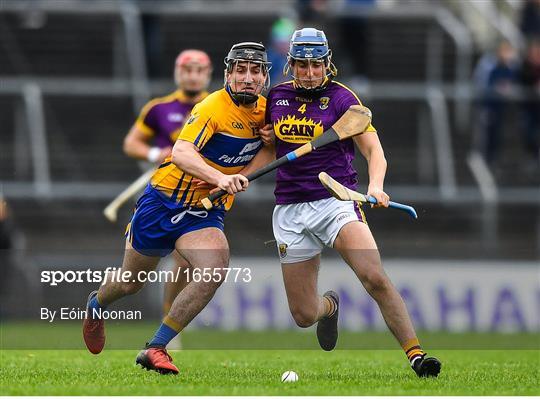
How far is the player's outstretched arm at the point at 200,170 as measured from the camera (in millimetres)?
8977

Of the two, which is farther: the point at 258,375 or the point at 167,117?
the point at 167,117

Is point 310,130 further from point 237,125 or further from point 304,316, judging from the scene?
point 304,316

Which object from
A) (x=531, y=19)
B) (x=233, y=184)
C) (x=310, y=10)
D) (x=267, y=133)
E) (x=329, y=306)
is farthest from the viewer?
(x=531, y=19)

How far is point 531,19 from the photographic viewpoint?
64.5 feet

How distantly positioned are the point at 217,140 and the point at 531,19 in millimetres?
11179

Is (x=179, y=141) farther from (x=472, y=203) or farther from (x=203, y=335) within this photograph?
(x=472, y=203)

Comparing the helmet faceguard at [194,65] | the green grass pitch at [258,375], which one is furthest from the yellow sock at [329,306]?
the helmet faceguard at [194,65]

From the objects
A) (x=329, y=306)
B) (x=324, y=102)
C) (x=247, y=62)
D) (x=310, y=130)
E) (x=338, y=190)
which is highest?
(x=247, y=62)

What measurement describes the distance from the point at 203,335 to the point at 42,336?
2706 millimetres

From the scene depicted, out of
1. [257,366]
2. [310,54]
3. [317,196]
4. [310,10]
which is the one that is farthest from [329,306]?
[310,10]

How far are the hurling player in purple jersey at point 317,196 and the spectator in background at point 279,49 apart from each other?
24.9ft

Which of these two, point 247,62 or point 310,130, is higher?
point 247,62

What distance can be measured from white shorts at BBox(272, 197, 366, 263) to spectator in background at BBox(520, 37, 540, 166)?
9.14 meters

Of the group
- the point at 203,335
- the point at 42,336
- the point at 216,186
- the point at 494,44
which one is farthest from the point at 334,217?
the point at 494,44
